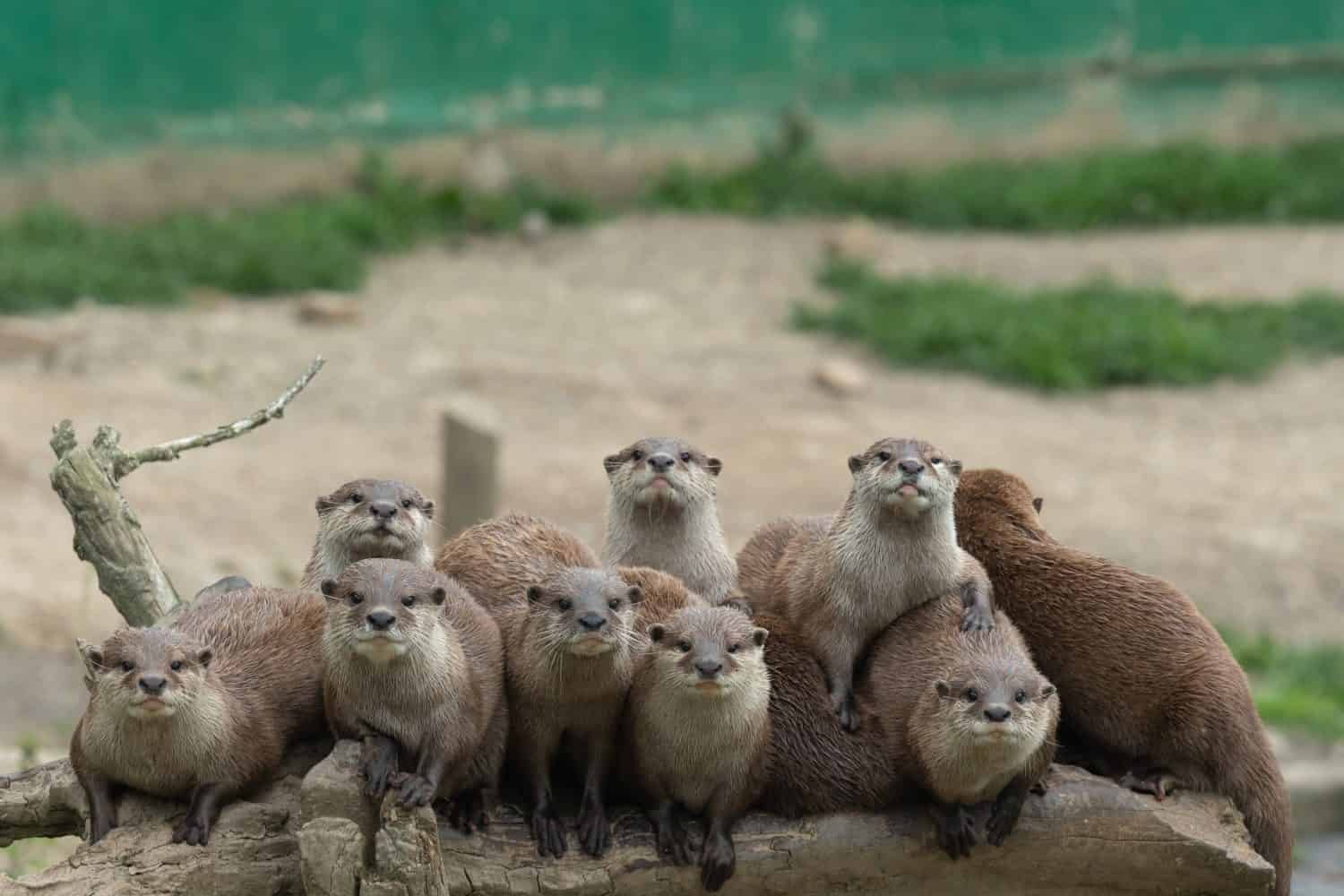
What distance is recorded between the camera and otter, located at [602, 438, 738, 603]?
4145 mm

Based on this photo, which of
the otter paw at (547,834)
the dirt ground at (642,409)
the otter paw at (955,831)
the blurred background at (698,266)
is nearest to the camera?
the otter paw at (547,834)

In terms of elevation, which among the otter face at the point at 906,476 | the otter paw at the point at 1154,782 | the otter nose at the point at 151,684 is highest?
the otter face at the point at 906,476

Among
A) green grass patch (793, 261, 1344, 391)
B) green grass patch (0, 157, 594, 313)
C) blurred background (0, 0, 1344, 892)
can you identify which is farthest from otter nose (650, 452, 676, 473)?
green grass patch (0, 157, 594, 313)

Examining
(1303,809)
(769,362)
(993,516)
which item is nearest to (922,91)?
(769,362)

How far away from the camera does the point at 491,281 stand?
12.2 meters

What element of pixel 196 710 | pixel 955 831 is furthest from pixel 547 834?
pixel 955 831

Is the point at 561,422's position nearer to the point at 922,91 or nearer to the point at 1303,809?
the point at 1303,809

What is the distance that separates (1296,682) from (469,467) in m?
3.49

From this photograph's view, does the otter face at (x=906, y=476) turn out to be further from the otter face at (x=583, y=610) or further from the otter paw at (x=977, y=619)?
the otter face at (x=583, y=610)

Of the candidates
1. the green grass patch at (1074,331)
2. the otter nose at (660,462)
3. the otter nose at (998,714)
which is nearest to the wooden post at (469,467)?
the otter nose at (660,462)

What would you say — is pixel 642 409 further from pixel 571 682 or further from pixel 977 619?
pixel 571 682

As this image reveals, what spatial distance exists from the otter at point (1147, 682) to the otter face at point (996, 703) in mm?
326

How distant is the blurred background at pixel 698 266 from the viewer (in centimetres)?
884

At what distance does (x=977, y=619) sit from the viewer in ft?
11.9
